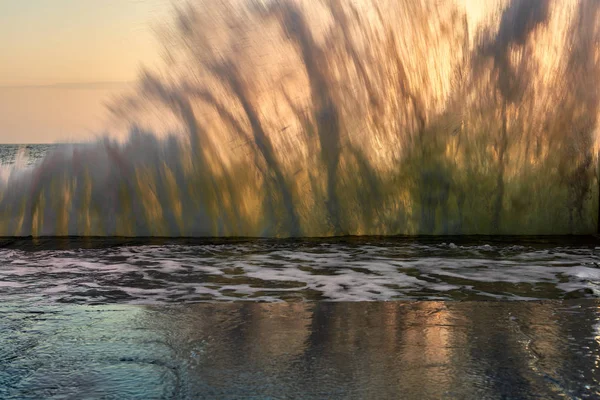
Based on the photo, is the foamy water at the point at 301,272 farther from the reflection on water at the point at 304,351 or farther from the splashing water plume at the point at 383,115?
the splashing water plume at the point at 383,115

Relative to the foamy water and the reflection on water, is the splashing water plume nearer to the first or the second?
the foamy water

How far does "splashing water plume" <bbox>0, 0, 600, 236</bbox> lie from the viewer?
431 inches

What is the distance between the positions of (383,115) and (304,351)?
26.7 ft

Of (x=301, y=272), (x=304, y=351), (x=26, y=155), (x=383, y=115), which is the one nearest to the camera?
(x=304, y=351)

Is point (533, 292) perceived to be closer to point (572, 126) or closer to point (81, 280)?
point (81, 280)

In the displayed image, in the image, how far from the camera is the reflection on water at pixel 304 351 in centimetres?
276

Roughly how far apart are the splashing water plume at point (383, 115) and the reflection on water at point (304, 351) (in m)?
6.59

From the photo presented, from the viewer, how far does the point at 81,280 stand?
238 inches

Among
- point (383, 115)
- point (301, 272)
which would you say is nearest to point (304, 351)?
point (301, 272)

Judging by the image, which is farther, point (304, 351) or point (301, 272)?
point (301, 272)

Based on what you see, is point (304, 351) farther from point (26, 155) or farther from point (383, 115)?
point (26, 155)

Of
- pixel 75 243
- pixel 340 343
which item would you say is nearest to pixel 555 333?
pixel 340 343

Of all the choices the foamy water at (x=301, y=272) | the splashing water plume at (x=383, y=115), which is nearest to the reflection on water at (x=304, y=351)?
the foamy water at (x=301, y=272)

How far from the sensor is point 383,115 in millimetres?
11062
